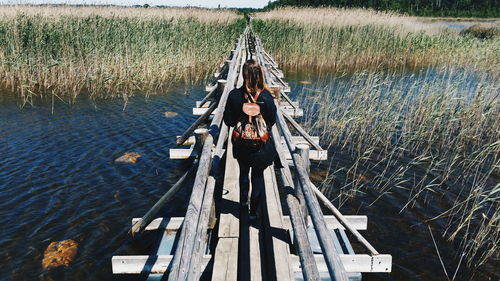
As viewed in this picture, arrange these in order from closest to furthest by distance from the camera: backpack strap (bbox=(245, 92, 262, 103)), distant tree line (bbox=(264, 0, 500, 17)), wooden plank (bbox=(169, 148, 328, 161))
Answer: backpack strap (bbox=(245, 92, 262, 103)), wooden plank (bbox=(169, 148, 328, 161)), distant tree line (bbox=(264, 0, 500, 17))

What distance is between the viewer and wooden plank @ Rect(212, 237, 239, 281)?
3.26m

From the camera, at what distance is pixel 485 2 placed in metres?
79.0

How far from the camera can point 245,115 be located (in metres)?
3.48

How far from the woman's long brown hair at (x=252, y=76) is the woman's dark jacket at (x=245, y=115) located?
13 cm

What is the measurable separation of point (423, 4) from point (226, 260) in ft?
369

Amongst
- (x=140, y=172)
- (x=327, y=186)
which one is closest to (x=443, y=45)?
(x=327, y=186)

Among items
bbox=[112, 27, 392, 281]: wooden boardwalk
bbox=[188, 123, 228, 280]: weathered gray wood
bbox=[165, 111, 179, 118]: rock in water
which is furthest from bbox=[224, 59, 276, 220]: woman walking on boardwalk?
bbox=[165, 111, 179, 118]: rock in water

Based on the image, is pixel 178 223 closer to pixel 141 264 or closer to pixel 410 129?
pixel 141 264

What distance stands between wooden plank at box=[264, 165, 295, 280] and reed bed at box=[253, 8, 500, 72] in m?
13.9

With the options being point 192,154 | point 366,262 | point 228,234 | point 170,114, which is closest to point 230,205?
point 228,234

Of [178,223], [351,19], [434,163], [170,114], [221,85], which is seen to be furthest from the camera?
[351,19]

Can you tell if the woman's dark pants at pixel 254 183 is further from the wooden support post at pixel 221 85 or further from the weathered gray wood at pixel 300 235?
the wooden support post at pixel 221 85

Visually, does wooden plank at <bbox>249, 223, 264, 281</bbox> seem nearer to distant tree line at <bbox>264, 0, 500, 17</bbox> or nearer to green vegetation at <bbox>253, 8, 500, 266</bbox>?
green vegetation at <bbox>253, 8, 500, 266</bbox>

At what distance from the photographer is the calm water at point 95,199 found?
447 cm
